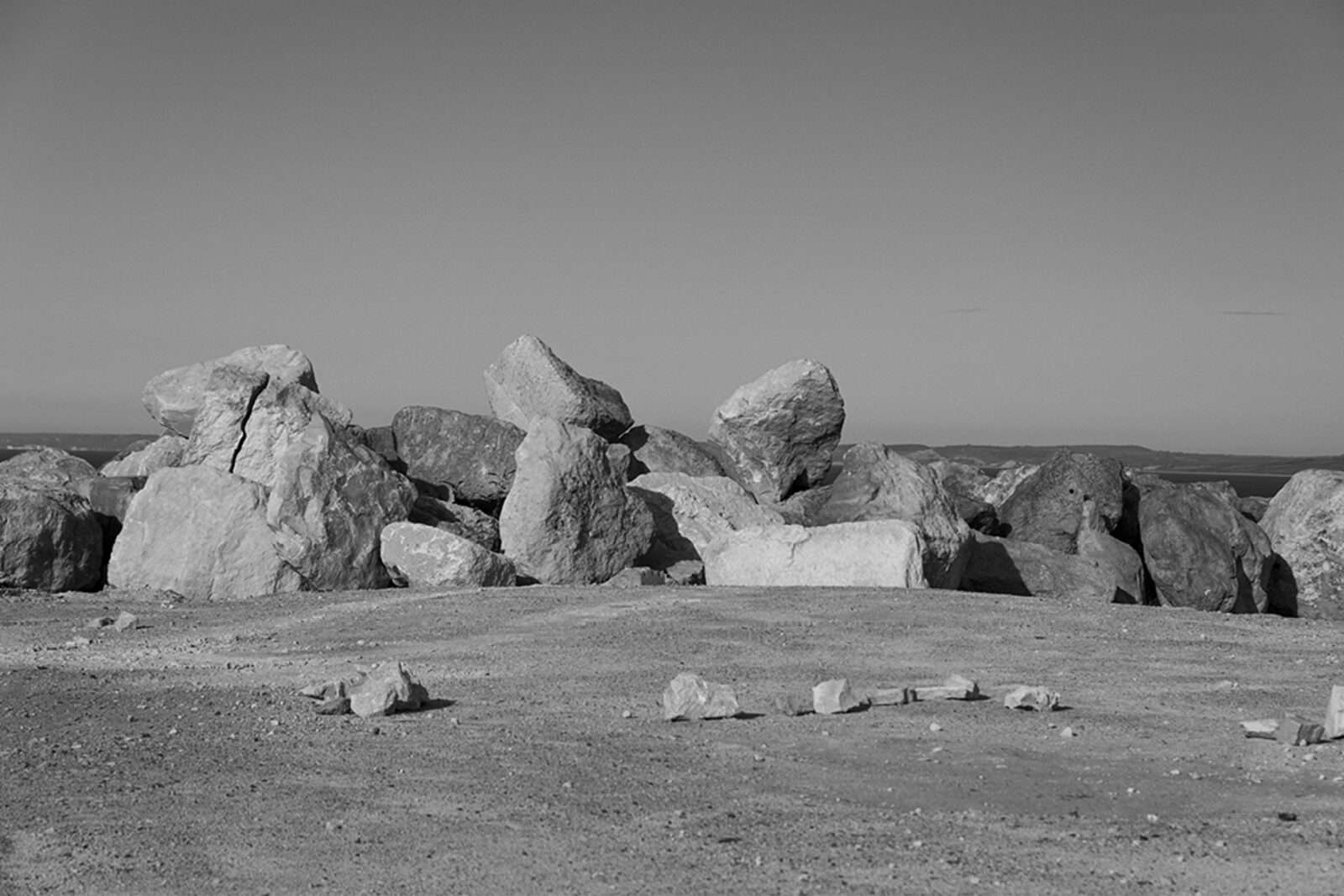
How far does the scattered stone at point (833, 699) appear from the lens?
26.5ft

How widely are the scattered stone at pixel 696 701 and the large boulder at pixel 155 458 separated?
11.8 m

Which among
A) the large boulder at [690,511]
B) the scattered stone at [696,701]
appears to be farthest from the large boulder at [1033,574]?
the scattered stone at [696,701]

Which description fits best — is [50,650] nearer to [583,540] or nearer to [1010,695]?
[583,540]

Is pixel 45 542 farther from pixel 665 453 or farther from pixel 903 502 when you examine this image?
pixel 903 502

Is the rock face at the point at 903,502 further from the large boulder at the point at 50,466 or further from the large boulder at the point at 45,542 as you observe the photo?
the large boulder at the point at 50,466

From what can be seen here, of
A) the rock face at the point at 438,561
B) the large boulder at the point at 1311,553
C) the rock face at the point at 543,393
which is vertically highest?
the rock face at the point at 543,393

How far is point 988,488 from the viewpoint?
2238 cm

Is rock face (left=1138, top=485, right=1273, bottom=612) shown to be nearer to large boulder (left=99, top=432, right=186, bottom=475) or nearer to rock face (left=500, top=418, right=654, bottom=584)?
rock face (left=500, top=418, right=654, bottom=584)

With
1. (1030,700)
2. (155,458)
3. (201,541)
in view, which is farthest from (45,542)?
(1030,700)

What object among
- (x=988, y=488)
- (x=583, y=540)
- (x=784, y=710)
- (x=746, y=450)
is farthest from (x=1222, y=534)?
(x=784, y=710)

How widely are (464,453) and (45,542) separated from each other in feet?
17.2

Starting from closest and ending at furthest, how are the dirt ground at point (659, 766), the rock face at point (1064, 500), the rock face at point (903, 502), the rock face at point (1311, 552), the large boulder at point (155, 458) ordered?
the dirt ground at point (659, 766) < the rock face at point (903, 502) < the rock face at point (1064, 500) < the large boulder at point (155, 458) < the rock face at point (1311, 552)

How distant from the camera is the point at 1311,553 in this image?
19.5m

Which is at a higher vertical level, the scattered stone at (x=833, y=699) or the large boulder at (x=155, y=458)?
the large boulder at (x=155, y=458)
